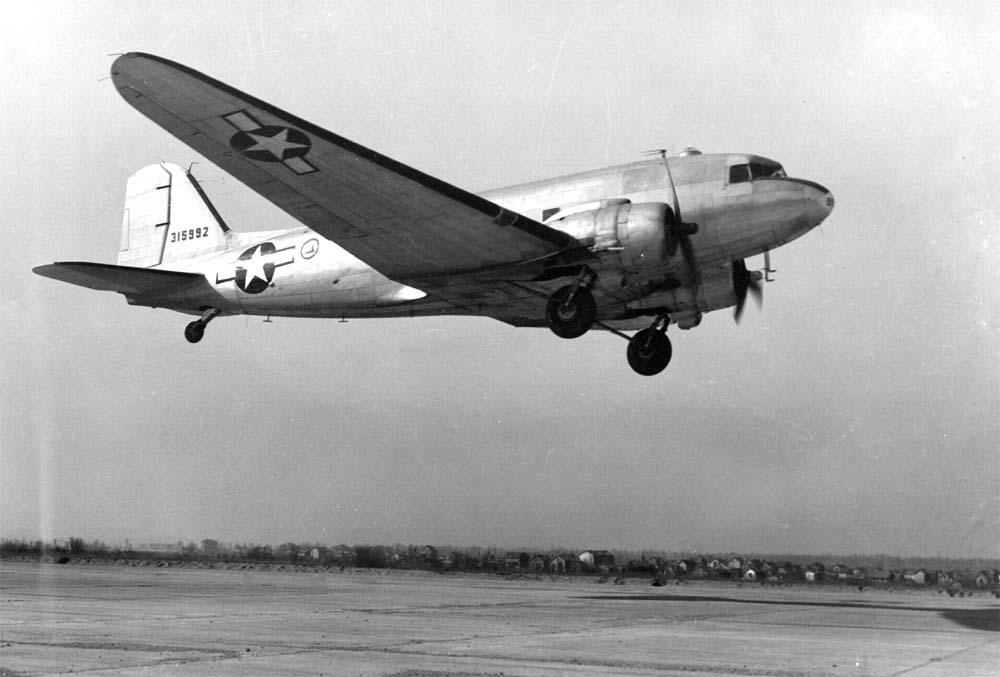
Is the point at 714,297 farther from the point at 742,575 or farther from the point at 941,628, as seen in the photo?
the point at 742,575

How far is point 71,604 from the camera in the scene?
57.4ft

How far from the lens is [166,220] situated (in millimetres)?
22547

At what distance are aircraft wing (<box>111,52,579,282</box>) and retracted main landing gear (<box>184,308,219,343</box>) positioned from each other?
3.84 metres

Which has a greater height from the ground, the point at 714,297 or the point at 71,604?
the point at 714,297

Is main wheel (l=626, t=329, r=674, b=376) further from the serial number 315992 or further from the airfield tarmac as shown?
the serial number 315992

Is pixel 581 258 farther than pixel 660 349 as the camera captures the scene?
No

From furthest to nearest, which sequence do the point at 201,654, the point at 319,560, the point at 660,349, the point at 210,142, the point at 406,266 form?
1. the point at 319,560
2. the point at 660,349
3. the point at 406,266
4. the point at 210,142
5. the point at 201,654

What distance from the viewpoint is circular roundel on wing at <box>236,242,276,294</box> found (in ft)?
64.7

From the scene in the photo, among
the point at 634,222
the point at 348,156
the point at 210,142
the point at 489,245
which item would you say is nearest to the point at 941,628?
the point at 634,222

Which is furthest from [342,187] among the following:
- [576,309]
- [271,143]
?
[576,309]

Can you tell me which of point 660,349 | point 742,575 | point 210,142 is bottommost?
point 742,575

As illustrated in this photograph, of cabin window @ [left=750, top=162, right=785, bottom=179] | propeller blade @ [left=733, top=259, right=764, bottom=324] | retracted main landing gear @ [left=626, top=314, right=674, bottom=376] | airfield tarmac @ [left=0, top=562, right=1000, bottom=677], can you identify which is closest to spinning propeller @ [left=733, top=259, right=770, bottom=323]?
propeller blade @ [left=733, top=259, right=764, bottom=324]

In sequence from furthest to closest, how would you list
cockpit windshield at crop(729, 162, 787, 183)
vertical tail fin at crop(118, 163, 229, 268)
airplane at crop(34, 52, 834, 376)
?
1. vertical tail fin at crop(118, 163, 229, 268)
2. cockpit windshield at crop(729, 162, 787, 183)
3. airplane at crop(34, 52, 834, 376)

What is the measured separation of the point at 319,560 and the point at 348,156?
4649 centimetres
